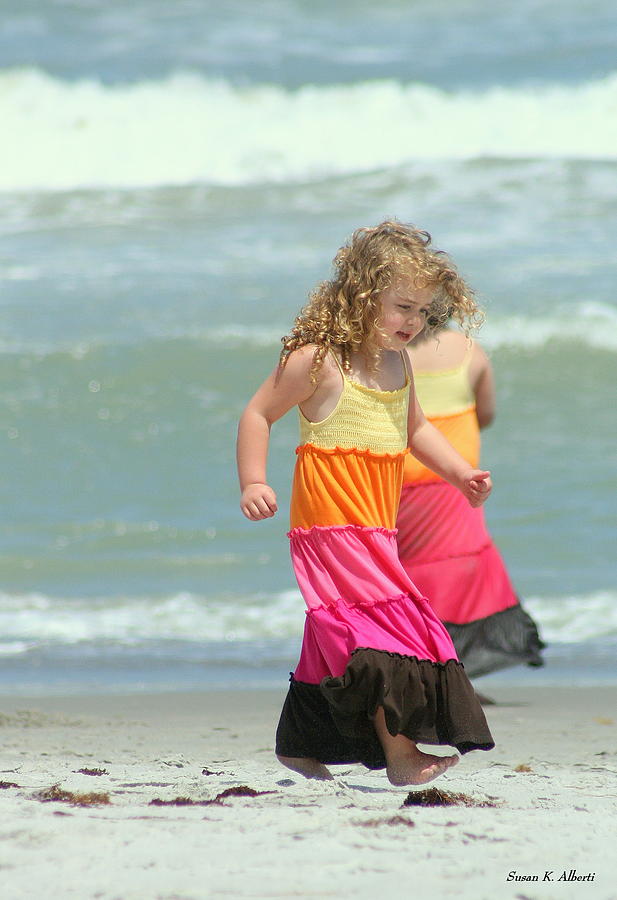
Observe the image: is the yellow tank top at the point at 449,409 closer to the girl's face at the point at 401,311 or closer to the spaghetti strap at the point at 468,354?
the spaghetti strap at the point at 468,354

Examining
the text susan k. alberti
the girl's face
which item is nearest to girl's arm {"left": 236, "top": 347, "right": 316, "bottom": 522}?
the girl's face

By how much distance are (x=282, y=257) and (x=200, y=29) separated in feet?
A: 26.9

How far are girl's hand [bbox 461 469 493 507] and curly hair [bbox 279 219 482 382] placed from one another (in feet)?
1.15

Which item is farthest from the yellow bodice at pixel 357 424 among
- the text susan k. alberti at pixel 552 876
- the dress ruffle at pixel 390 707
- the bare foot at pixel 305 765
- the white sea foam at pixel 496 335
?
the white sea foam at pixel 496 335

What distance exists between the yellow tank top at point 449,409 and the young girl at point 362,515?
133 centimetres

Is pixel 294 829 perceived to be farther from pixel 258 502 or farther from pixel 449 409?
pixel 449 409

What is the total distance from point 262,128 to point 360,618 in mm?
16072

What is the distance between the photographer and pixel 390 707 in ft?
9.50

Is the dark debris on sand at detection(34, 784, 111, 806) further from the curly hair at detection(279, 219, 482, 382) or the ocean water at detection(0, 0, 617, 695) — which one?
the ocean water at detection(0, 0, 617, 695)

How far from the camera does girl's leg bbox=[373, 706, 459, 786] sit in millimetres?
2959

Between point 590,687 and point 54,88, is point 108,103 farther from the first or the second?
point 590,687

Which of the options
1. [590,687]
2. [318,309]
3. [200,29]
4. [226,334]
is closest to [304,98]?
[200,29]

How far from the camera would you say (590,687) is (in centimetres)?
497

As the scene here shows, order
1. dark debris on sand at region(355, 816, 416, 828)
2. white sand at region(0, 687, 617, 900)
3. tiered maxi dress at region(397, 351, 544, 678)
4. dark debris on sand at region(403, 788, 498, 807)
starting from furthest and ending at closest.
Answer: tiered maxi dress at region(397, 351, 544, 678) → dark debris on sand at region(403, 788, 498, 807) → dark debris on sand at region(355, 816, 416, 828) → white sand at region(0, 687, 617, 900)
